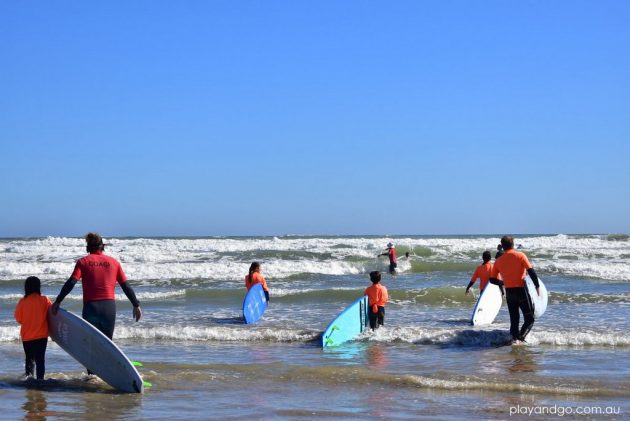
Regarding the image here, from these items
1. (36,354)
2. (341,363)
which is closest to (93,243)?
(36,354)

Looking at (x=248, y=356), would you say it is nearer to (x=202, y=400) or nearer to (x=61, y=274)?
(x=202, y=400)

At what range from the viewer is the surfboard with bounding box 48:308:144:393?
686 cm

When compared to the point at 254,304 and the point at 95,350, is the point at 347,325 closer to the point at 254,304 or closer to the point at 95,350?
the point at 254,304

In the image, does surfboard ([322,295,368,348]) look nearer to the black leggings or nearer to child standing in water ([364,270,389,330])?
child standing in water ([364,270,389,330])

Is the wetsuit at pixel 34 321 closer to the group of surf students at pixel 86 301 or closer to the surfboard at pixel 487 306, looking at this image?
the group of surf students at pixel 86 301

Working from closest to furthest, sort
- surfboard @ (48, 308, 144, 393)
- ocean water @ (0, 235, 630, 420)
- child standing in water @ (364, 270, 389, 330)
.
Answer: ocean water @ (0, 235, 630, 420)
surfboard @ (48, 308, 144, 393)
child standing in water @ (364, 270, 389, 330)

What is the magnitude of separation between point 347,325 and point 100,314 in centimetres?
411

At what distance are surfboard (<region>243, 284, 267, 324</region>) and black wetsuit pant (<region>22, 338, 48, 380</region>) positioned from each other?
497cm

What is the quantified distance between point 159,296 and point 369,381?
10810mm

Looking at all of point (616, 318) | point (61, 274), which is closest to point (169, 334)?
point (616, 318)

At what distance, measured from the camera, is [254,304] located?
12406 mm

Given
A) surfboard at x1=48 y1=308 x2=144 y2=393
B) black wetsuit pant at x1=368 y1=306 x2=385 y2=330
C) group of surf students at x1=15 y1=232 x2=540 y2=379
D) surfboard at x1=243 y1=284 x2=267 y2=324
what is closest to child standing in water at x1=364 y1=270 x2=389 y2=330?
black wetsuit pant at x1=368 y1=306 x2=385 y2=330

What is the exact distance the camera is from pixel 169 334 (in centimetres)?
1112

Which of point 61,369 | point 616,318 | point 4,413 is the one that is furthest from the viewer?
point 616,318
